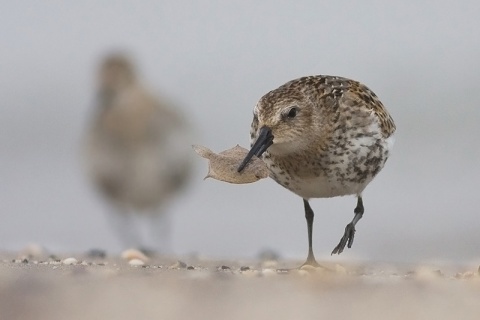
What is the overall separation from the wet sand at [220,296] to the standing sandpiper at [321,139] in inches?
63.6

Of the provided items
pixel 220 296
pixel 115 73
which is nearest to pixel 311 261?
pixel 220 296

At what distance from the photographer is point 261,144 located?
7594mm

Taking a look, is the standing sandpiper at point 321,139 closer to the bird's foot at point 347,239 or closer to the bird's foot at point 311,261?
the bird's foot at point 347,239

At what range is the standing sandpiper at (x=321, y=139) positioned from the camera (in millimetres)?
7918

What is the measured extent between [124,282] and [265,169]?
1958mm

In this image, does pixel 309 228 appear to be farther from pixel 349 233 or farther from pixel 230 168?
pixel 230 168

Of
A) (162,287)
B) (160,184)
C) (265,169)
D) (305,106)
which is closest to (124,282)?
(162,287)

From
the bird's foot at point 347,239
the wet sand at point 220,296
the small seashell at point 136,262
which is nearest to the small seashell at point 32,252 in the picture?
the small seashell at point 136,262

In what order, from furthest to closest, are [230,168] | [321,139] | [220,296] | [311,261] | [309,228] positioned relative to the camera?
[309,228] → [311,261] → [321,139] → [230,168] → [220,296]

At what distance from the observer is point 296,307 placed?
5359 mm

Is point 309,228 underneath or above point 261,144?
underneath

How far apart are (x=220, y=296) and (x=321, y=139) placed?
265cm

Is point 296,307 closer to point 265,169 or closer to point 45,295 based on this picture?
point 45,295

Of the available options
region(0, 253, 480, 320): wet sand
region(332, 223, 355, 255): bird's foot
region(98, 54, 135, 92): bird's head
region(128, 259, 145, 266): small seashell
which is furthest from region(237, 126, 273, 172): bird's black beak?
region(98, 54, 135, 92): bird's head
